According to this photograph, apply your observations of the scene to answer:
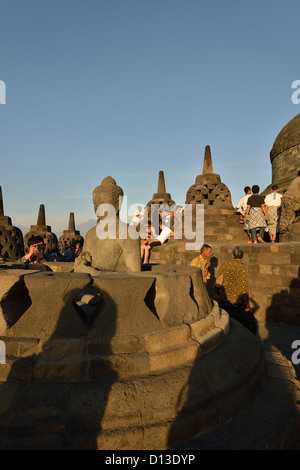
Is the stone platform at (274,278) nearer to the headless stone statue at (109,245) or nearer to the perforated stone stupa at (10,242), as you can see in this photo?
the headless stone statue at (109,245)

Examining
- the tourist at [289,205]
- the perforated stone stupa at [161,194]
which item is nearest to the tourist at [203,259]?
the tourist at [289,205]

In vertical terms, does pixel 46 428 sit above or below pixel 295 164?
below

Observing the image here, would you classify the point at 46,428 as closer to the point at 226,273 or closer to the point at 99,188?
the point at 99,188

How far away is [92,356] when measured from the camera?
1.85 metres

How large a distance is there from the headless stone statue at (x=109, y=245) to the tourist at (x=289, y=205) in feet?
21.0

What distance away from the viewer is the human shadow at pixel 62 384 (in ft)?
4.97

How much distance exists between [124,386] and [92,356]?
304 mm

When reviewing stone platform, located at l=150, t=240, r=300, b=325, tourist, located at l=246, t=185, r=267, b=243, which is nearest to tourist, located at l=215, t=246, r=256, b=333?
stone platform, located at l=150, t=240, r=300, b=325

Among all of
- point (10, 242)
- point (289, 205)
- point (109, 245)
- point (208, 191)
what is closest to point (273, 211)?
point (289, 205)

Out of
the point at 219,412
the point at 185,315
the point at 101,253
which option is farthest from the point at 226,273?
the point at 219,412

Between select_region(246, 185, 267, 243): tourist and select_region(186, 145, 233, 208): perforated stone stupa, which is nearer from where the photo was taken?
select_region(246, 185, 267, 243): tourist

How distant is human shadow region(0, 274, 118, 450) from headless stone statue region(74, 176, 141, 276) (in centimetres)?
72

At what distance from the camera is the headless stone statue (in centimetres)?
278

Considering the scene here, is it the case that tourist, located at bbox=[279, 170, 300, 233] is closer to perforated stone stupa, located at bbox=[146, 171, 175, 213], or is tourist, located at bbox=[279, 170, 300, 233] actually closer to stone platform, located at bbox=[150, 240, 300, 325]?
stone platform, located at bbox=[150, 240, 300, 325]
